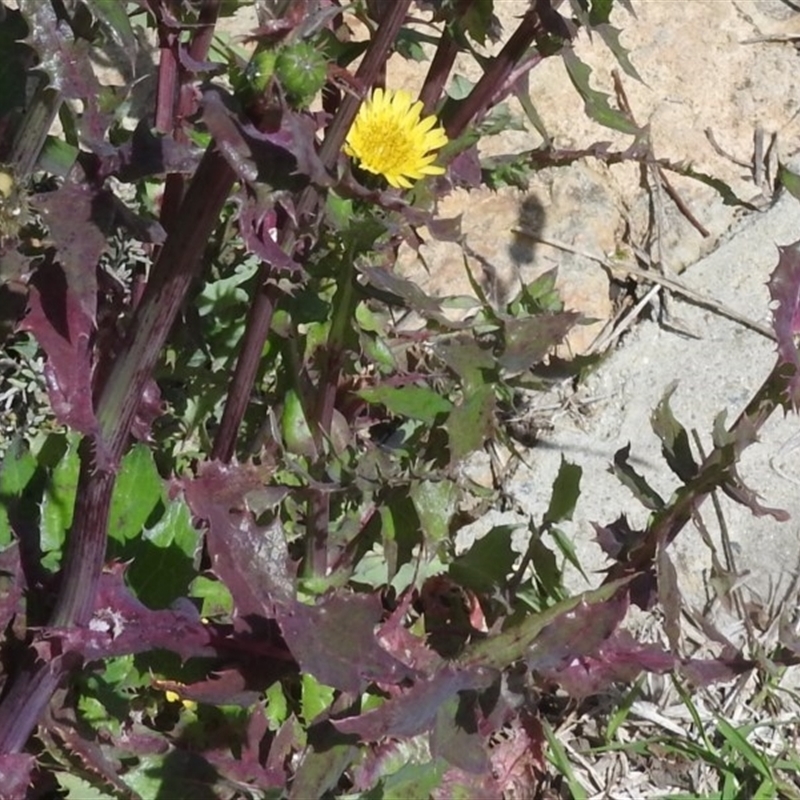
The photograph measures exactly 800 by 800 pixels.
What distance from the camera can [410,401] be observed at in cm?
183

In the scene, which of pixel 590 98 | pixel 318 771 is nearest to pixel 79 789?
pixel 318 771

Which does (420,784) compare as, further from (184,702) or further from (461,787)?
(184,702)

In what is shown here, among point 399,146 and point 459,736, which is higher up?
point 399,146

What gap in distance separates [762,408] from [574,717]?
769 millimetres

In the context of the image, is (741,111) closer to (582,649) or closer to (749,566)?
(749,566)

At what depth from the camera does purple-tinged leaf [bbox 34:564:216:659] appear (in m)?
1.42

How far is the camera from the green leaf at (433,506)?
1.79 meters

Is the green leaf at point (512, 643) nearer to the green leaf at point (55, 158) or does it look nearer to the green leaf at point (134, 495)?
the green leaf at point (134, 495)

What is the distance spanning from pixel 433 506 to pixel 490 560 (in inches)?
9.2

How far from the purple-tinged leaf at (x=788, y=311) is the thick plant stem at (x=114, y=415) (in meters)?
0.69

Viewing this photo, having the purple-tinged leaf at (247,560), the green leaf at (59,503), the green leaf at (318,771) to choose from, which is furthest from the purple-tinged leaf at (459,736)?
the green leaf at (59,503)

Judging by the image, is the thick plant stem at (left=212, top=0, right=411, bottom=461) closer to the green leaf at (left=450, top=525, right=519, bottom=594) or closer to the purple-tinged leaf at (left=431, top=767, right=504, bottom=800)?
the green leaf at (left=450, top=525, right=519, bottom=594)

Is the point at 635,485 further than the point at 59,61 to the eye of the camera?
Yes

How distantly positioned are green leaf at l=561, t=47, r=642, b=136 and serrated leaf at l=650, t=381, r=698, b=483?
38cm
